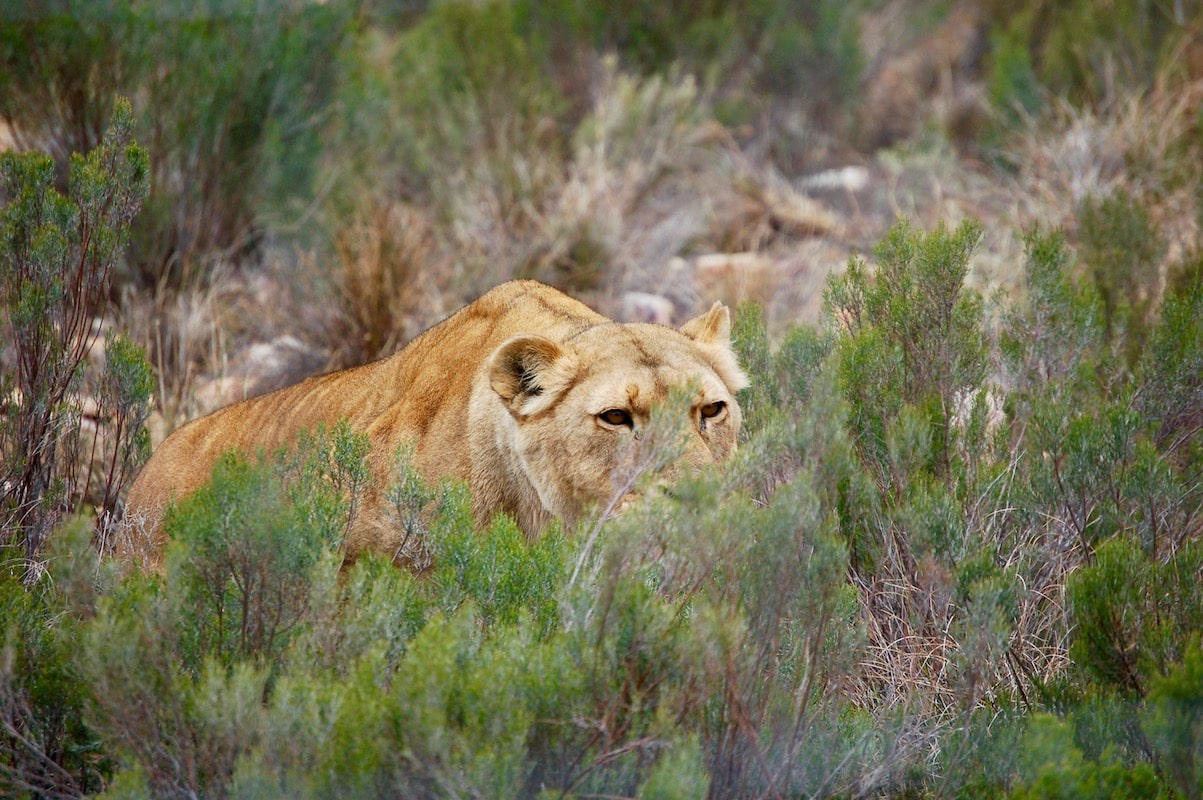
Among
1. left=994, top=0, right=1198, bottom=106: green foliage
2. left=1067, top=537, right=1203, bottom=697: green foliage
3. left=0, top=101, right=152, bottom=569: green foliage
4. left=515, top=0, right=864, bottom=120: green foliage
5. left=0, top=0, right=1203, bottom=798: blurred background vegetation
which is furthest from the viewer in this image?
left=515, top=0, right=864, bottom=120: green foliage

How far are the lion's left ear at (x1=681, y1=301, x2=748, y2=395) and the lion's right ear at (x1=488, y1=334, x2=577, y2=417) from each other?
0.63 metres

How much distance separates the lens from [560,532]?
11.8 ft

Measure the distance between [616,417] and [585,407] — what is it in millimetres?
110

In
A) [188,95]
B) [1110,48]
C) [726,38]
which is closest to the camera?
[188,95]

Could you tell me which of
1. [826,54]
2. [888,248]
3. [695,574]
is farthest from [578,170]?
[695,574]

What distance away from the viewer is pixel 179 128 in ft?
26.4

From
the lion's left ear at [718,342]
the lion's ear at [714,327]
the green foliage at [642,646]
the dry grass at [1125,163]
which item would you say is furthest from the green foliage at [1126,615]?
the dry grass at [1125,163]

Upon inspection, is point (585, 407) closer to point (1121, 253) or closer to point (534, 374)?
point (534, 374)

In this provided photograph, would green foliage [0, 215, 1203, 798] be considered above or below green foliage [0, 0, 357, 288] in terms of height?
below

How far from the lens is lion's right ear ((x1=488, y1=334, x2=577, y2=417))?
4082 millimetres

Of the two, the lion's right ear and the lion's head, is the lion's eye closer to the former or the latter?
the lion's head

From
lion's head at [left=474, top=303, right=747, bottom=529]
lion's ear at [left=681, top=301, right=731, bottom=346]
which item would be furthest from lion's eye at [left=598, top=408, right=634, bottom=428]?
lion's ear at [left=681, top=301, right=731, bottom=346]

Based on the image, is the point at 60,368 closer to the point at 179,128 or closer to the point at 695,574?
the point at 695,574

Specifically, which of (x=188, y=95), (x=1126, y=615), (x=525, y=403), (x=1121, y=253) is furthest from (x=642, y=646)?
(x=188, y=95)
